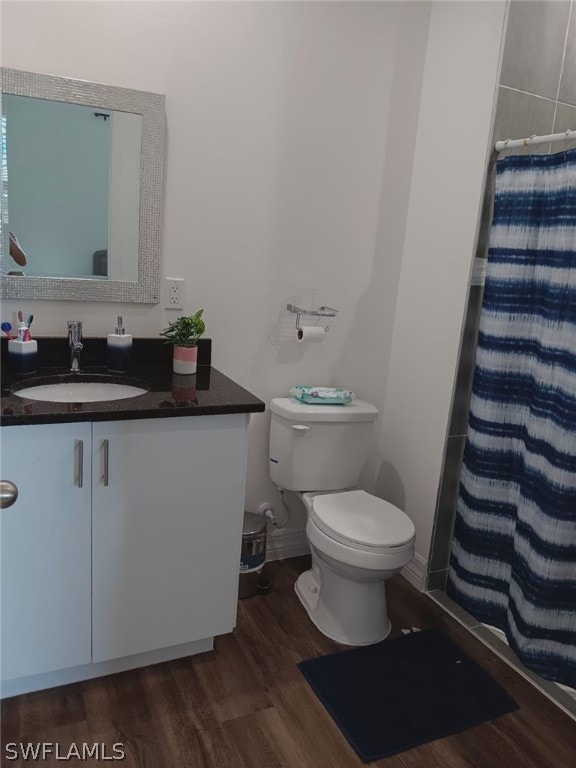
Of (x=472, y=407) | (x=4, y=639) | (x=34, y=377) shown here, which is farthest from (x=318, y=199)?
(x=4, y=639)

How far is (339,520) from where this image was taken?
198 cm

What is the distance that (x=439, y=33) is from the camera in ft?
7.32

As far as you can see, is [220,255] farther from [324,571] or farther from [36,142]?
[324,571]

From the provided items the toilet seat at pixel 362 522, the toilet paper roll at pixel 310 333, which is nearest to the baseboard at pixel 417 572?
the toilet seat at pixel 362 522

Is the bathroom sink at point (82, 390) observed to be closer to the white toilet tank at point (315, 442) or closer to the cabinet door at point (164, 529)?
the cabinet door at point (164, 529)

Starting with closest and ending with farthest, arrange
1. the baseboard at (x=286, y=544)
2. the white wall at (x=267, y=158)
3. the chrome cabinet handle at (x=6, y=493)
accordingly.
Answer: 1. the chrome cabinet handle at (x=6, y=493)
2. the white wall at (x=267, y=158)
3. the baseboard at (x=286, y=544)

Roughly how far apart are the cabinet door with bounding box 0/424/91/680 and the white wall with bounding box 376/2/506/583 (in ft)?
4.48

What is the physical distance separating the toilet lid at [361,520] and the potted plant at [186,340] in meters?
0.69

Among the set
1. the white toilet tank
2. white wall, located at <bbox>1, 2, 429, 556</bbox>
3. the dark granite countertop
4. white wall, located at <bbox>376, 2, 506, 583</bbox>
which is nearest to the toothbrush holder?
the dark granite countertop

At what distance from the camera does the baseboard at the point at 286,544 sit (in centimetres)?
250

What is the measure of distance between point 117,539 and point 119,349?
638 mm

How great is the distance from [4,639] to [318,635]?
3.43ft

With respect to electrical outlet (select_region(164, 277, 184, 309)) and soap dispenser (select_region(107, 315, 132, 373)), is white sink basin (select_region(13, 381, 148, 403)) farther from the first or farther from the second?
electrical outlet (select_region(164, 277, 184, 309))

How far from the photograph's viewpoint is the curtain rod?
5.64 feet
